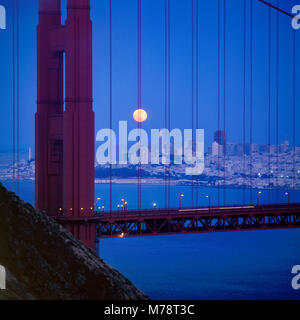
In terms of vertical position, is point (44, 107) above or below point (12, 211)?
above

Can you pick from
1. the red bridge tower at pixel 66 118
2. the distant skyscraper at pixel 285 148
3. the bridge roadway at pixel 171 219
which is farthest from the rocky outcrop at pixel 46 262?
the distant skyscraper at pixel 285 148

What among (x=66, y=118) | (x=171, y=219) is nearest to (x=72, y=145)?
(x=66, y=118)

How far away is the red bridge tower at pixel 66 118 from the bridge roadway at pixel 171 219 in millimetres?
825

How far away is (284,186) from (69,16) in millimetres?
82801

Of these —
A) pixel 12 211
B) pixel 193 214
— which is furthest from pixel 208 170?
pixel 12 211

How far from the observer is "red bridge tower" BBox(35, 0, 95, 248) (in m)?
23.3

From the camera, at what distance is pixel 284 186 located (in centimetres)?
10188

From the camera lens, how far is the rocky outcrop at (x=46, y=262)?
9.22 meters

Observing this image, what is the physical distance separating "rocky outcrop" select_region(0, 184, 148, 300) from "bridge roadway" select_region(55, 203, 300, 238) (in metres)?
11.5

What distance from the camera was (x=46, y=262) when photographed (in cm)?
980

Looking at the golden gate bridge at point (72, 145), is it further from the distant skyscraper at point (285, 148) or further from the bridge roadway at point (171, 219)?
the distant skyscraper at point (285, 148)

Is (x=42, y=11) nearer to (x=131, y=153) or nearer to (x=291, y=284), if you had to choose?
(x=291, y=284)
